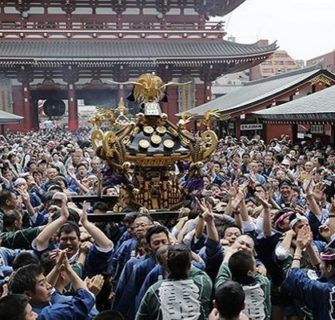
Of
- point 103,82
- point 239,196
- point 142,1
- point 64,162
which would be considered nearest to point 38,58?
point 103,82

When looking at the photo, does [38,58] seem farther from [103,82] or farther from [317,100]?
[317,100]

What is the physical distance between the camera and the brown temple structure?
27.0 metres

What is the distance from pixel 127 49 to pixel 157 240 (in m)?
24.9

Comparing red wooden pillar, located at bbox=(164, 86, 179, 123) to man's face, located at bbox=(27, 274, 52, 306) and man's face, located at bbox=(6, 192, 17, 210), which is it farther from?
man's face, located at bbox=(27, 274, 52, 306)

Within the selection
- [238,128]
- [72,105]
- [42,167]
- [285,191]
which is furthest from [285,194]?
[72,105]

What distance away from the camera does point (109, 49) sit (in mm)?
27594

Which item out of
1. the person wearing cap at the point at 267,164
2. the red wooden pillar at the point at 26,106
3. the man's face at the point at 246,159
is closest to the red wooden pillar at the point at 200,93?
the red wooden pillar at the point at 26,106

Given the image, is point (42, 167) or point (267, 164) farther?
point (267, 164)

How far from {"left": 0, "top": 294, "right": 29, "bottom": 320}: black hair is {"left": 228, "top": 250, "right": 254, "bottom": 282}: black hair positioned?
145 centimetres

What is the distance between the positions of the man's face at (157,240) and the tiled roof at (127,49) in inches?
914

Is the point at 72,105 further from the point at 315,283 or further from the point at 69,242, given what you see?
the point at 315,283

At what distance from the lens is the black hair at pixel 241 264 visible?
3.46 meters

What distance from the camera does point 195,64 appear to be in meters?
27.3

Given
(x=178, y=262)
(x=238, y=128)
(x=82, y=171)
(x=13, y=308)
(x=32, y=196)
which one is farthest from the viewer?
(x=238, y=128)
